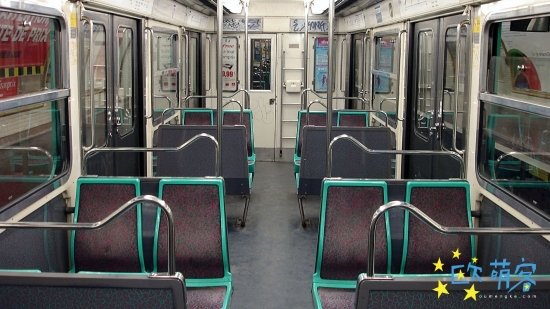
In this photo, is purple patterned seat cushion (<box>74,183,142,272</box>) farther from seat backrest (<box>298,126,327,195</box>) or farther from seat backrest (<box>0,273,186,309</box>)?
seat backrest (<box>298,126,327,195</box>)

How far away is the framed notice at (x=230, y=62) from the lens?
1155 cm

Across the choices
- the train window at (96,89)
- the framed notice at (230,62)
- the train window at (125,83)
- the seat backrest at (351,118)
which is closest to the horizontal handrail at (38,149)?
the train window at (96,89)

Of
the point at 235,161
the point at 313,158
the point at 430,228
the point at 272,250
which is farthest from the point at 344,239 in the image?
the point at 235,161

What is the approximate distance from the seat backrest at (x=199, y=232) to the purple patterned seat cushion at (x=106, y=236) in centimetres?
16

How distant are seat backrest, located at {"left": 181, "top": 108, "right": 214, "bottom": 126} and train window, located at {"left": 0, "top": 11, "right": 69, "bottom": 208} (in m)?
4.11

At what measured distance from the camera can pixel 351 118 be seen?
8164 millimetres

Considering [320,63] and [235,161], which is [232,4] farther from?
[235,161]

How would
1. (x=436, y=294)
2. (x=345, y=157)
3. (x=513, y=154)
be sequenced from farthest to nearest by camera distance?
1. (x=345, y=157)
2. (x=513, y=154)
3. (x=436, y=294)

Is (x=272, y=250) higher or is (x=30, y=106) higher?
(x=30, y=106)

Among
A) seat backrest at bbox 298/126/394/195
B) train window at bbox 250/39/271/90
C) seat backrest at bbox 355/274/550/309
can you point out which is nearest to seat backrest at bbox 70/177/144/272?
seat backrest at bbox 355/274/550/309

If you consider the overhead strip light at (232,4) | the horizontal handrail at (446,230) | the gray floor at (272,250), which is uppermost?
the overhead strip light at (232,4)

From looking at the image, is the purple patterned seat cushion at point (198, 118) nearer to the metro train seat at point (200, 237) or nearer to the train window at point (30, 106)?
the train window at point (30, 106)

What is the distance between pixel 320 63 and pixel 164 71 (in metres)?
4.22

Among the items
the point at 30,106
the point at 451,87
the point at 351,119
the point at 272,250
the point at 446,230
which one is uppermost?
the point at 451,87
